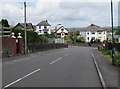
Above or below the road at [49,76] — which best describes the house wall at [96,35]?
above

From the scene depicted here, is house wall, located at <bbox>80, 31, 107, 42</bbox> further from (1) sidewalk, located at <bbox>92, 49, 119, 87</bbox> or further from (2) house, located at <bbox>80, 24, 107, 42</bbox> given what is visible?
(1) sidewalk, located at <bbox>92, 49, 119, 87</bbox>

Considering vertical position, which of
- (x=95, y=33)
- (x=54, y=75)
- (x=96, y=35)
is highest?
(x=95, y=33)

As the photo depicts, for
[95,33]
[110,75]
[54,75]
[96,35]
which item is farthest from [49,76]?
[95,33]

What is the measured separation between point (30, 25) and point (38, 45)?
3063 inches

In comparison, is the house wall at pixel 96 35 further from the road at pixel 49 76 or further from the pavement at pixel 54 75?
the road at pixel 49 76

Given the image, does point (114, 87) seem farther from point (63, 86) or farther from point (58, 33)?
point (58, 33)

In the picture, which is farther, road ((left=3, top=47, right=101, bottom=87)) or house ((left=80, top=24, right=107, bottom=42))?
house ((left=80, top=24, right=107, bottom=42))

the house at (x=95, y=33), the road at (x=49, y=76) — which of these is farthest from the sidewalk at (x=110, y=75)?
the house at (x=95, y=33)

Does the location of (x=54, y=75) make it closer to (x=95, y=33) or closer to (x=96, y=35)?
(x=96, y=35)

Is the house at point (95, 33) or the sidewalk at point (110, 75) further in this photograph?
the house at point (95, 33)

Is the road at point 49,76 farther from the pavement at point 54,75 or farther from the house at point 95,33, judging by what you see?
the house at point 95,33

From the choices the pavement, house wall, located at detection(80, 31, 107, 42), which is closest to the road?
the pavement

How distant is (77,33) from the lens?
15425 centimetres

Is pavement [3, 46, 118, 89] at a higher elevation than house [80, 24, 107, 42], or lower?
lower
